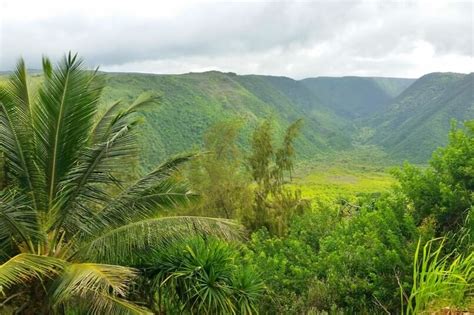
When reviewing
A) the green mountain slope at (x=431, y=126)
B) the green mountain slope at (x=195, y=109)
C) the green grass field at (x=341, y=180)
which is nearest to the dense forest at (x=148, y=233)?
the green grass field at (x=341, y=180)

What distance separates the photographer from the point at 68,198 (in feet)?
26.0

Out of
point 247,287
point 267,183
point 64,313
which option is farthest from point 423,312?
point 267,183

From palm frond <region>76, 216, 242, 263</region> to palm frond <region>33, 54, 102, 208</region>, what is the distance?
3.44 feet

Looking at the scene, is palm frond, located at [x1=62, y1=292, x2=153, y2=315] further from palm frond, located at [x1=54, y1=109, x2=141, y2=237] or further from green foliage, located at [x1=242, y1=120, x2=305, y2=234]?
green foliage, located at [x1=242, y1=120, x2=305, y2=234]

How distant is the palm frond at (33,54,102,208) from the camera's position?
748cm

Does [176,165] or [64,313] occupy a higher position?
[176,165]

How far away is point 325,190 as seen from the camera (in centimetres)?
7719

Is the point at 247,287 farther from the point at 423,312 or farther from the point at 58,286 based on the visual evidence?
the point at 423,312

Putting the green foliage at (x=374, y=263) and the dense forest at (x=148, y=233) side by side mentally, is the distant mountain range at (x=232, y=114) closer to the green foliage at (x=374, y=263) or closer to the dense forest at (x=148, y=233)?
the green foliage at (x=374, y=263)

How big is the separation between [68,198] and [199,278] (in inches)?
101

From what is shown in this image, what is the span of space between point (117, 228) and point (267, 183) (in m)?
15.1

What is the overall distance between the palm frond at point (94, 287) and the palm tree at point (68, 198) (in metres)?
0.03

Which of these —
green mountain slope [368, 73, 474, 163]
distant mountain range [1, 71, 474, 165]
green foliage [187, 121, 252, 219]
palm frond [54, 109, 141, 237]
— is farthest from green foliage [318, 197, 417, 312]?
green mountain slope [368, 73, 474, 163]

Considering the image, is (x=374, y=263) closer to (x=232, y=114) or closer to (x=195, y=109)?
(x=195, y=109)
